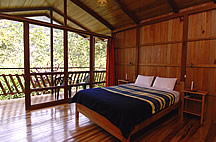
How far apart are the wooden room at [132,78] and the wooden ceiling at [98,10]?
0.08 feet

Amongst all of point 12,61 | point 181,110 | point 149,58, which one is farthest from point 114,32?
point 12,61

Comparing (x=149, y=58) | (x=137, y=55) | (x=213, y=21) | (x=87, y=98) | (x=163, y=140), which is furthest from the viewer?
(x=137, y=55)

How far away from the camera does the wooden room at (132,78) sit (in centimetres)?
209

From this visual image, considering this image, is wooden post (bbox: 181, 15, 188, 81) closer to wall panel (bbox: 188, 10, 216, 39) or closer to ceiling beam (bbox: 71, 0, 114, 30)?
wall panel (bbox: 188, 10, 216, 39)

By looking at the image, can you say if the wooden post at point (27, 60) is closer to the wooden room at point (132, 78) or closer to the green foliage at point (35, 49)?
the wooden room at point (132, 78)

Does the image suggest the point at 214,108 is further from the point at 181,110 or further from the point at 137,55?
the point at 137,55

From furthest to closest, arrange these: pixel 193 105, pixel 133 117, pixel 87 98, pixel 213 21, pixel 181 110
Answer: pixel 193 105, pixel 181 110, pixel 213 21, pixel 87 98, pixel 133 117

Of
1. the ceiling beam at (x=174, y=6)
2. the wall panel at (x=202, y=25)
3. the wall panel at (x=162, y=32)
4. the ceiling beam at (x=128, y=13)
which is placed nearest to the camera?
the wall panel at (x=202, y=25)

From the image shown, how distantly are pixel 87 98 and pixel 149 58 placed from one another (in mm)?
2478

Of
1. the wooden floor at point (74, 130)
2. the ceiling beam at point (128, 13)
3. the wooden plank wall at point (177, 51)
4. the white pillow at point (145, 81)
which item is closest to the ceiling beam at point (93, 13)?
the wooden plank wall at point (177, 51)

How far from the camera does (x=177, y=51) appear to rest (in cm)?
328

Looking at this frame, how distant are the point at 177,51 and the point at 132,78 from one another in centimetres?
173

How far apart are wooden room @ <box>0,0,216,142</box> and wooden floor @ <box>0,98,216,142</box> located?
17 millimetres

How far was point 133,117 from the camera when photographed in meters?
1.77
